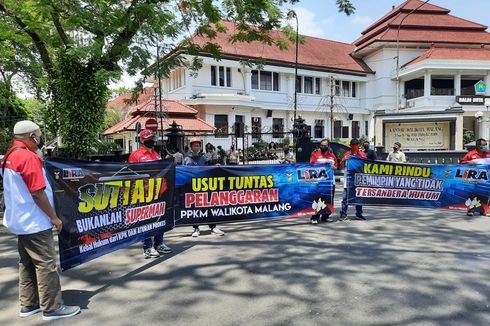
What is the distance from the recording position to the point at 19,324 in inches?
147

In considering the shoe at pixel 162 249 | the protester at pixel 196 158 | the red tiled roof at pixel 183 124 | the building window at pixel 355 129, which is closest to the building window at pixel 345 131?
the building window at pixel 355 129

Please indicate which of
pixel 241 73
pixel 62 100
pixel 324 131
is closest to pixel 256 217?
pixel 62 100

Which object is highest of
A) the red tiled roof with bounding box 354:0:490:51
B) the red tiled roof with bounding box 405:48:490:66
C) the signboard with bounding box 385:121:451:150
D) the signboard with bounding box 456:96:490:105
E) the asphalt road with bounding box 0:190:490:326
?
the red tiled roof with bounding box 354:0:490:51

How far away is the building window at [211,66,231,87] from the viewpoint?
29.1 m

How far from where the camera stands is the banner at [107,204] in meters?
4.42

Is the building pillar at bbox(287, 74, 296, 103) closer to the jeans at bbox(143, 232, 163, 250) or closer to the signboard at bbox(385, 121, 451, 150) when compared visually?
the signboard at bbox(385, 121, 451, 150)

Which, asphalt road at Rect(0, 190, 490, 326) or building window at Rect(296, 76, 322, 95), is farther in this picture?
building window at Rect(296, 76, 322, 95)

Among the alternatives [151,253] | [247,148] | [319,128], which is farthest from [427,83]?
[151,253]

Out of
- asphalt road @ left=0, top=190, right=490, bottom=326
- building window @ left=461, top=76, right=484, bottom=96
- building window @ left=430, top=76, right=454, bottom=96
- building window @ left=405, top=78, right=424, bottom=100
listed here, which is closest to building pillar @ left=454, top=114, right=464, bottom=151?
asphalt road @ left=0, top=190, right=490, bottom=326

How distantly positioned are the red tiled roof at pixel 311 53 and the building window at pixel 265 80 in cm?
128

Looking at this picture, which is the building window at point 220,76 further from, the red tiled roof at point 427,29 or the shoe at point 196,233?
the shoe at point 196,233

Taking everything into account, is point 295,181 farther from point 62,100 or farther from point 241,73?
point 241,73

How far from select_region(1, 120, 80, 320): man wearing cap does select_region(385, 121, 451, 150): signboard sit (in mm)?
18741

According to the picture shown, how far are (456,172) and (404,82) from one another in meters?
31.1
